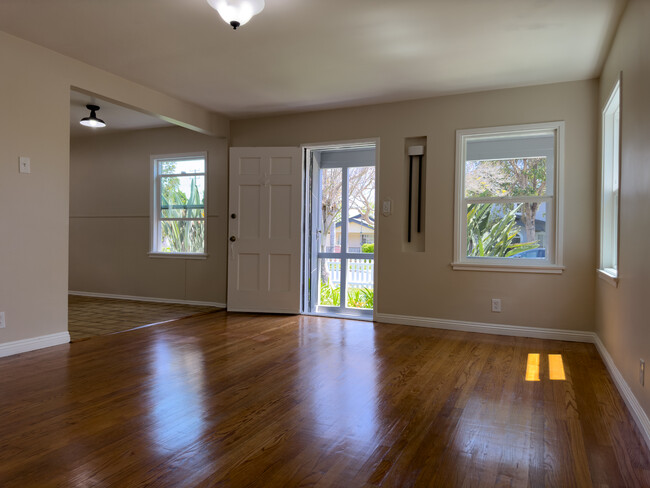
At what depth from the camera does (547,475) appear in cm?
171

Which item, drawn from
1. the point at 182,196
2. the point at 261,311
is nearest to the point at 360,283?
the point at 261,311

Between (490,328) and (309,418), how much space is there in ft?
8.93

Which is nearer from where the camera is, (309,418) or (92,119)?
(309,418)

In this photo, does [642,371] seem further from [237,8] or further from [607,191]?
[237,8]

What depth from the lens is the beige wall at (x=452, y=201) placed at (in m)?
4.04

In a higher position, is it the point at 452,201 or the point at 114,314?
the point at 452,201

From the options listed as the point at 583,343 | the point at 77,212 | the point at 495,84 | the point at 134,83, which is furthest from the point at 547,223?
the point at 77,212

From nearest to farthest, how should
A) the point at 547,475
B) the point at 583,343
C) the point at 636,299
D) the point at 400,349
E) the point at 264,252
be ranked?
the point at 547,475, the point at 636,299, the point at 400,349, the point at 583,343, the point at 264,252

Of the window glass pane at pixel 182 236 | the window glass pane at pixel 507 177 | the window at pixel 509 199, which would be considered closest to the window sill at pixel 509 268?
the window at pixel 509 199

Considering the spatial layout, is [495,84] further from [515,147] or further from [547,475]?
[547,475]

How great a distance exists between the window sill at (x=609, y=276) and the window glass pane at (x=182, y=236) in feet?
15.1

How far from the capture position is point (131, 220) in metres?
6.42

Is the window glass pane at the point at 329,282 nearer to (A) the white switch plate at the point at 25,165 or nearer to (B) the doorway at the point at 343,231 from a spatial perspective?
(B) the doorway at the point at 343,231

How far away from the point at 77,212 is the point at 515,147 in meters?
6.24
